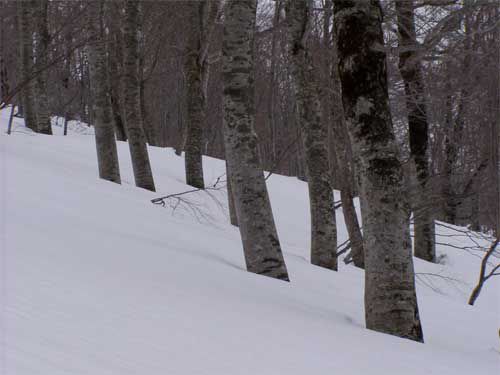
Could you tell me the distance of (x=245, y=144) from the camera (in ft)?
17.6

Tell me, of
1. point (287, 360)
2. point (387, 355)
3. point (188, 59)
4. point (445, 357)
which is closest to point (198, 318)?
point (287, 360)

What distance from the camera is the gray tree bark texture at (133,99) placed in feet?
32.1

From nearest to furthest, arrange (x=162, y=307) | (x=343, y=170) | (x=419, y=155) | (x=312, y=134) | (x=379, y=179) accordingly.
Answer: (x=162, y=307)
(x=379, y=179)
(x=312, y=134)
(x=343, y=170)
(x=419, y=155)

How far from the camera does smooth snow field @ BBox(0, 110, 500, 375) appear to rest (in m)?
2.22

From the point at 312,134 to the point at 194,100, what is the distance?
475 cm

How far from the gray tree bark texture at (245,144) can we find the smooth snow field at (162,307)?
1.10ft

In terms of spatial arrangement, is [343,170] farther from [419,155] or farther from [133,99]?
[133,99]

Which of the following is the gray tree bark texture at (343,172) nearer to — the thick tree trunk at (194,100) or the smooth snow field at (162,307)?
the smooth snow field at (162,307)

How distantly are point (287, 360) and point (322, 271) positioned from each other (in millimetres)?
4383

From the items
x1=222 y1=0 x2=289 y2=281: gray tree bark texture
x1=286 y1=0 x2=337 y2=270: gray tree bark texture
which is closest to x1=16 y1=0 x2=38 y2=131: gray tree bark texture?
x1=286 y1=0 x2=337 y2=270: gray tree bark texture

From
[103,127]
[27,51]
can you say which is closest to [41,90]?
[27,51]

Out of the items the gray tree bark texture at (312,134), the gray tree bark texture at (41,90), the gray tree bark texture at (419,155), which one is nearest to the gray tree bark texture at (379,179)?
the gray tree bark texture at (312,134)

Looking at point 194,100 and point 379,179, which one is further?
point 194,100

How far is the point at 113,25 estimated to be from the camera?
16750mm
